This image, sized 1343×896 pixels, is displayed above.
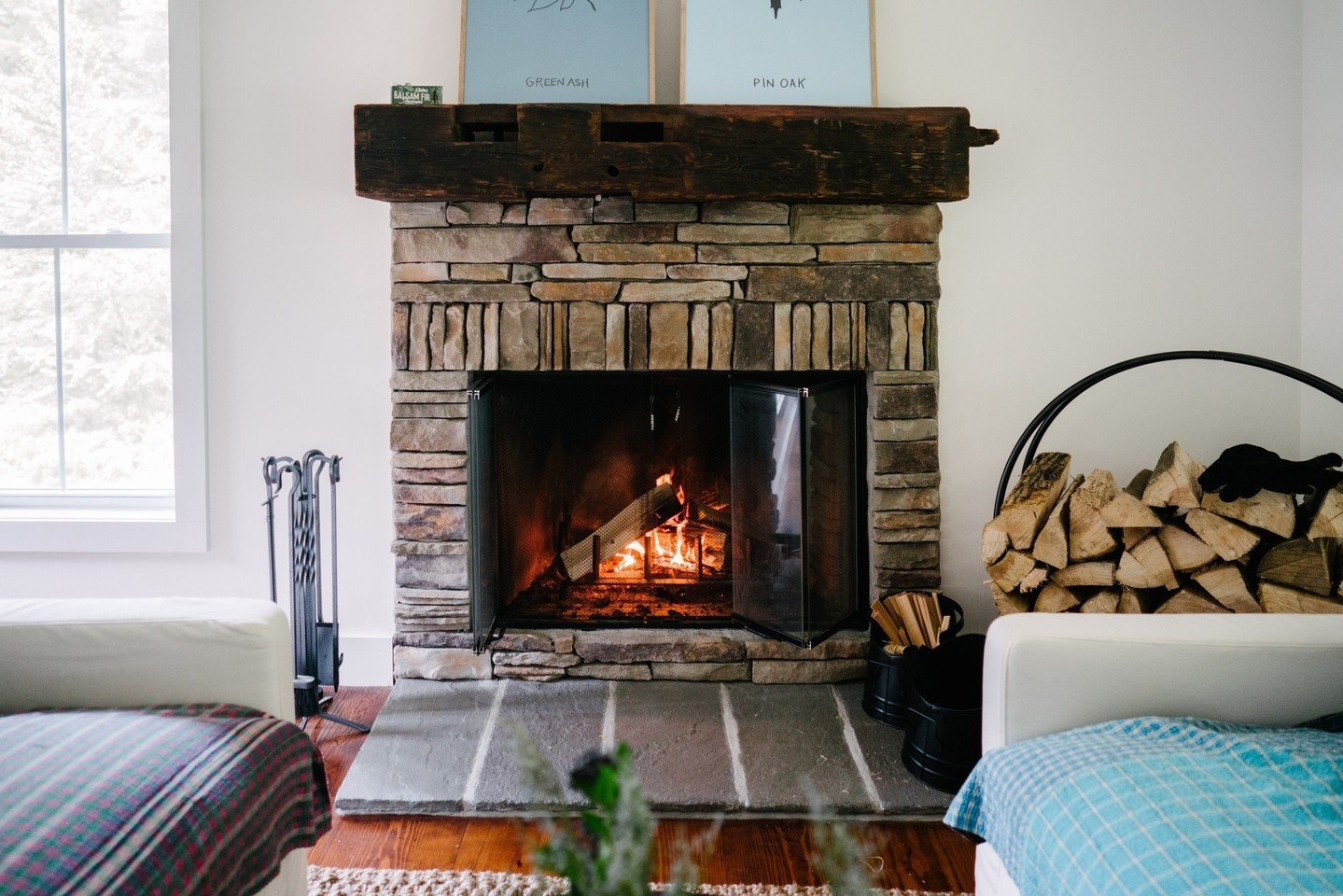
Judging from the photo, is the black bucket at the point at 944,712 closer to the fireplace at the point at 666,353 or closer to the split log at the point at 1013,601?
the split log at the point at 1013,601

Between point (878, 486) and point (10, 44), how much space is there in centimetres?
276

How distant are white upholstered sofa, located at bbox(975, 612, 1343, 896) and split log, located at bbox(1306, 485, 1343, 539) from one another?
0.63 meters

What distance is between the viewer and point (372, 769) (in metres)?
2.07

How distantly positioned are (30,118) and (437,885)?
96.2 inches

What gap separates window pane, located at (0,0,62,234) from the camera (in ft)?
8.52

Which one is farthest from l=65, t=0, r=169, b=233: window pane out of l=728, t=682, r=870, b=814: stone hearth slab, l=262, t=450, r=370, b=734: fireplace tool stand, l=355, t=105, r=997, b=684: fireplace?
l=728, t=682, r=870, b=814: stone hearth slab

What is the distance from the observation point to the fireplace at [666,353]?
222cm

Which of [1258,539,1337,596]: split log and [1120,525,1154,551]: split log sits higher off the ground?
[1120,525,1154,551]: split log

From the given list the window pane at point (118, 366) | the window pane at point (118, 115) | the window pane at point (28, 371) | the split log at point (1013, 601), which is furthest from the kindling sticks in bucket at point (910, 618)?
the window pane at point (28, 371)

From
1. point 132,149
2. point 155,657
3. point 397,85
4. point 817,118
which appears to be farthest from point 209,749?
point 132,149

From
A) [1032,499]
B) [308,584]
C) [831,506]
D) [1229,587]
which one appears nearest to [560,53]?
[831,506]

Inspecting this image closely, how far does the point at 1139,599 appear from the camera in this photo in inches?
84.4

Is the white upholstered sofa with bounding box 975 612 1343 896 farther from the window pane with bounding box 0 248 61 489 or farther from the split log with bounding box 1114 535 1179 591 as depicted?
the window pane with bounding box 0 248 61 489

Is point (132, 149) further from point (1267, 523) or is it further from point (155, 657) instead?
point (1267, 523)
